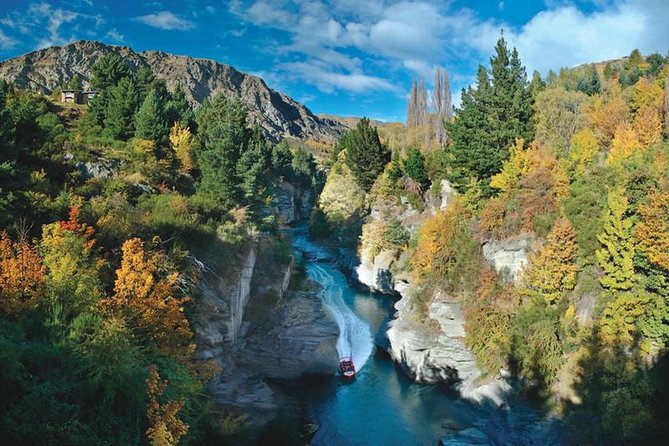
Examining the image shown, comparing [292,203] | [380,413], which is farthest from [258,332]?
[292,203]

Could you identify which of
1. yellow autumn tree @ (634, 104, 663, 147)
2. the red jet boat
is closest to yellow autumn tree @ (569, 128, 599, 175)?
yellow autumn tree @ (634, 104, 663, 147)

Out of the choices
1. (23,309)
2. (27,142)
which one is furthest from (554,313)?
(27,142)

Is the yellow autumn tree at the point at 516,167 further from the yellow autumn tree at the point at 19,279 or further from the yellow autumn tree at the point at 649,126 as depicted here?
the yellow autumn tree at the point at 19,279

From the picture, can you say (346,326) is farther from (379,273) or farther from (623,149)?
(623,149)

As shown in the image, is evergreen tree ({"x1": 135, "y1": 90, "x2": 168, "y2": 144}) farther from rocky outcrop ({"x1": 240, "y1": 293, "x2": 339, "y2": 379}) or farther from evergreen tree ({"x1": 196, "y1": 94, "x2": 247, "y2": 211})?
rocky outcrop ({"x1": 240, "y1": 293, "x2": 339, "y2": 379})

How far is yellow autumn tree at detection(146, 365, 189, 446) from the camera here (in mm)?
14906

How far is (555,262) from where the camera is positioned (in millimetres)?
28266

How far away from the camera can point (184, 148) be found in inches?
1490

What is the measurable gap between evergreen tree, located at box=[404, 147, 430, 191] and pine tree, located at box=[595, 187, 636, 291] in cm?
3130

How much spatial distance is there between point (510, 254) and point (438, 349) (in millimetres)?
8527

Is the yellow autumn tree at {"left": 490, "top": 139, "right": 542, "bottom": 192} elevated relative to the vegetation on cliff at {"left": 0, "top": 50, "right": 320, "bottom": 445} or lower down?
elevated

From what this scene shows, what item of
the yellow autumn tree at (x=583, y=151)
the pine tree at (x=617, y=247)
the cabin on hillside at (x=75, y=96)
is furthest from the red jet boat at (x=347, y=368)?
the cabin on hillside at (x=75, y=96)

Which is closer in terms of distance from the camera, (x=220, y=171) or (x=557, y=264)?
(x=557, y=264)

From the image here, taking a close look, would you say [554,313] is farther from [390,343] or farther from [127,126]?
[127,126]
